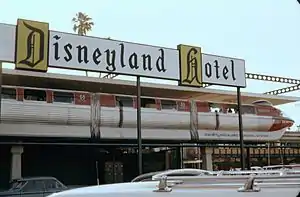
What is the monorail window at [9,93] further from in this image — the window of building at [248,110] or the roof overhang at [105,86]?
the window of building at [248,110]

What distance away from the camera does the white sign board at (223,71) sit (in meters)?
14.1

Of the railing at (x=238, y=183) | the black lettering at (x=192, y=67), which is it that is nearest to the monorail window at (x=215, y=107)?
the black lettering at (x=192, y=67)

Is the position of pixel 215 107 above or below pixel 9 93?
below

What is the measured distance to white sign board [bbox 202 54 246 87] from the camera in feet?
46.3

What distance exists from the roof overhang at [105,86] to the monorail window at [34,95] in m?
1.03

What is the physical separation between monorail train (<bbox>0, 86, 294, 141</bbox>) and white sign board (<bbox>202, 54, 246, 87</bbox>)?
34.2 feet

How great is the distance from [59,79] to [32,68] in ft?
46.8

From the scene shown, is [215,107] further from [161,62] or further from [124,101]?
[161,62]

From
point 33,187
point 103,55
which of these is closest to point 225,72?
point 103,55

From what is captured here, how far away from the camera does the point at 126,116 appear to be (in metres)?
24.7

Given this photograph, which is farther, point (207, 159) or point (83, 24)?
point (83, 24)

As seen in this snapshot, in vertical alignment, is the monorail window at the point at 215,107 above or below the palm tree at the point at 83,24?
below

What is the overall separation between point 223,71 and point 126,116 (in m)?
10.9

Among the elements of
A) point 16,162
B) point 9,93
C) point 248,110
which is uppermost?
point 9,93
